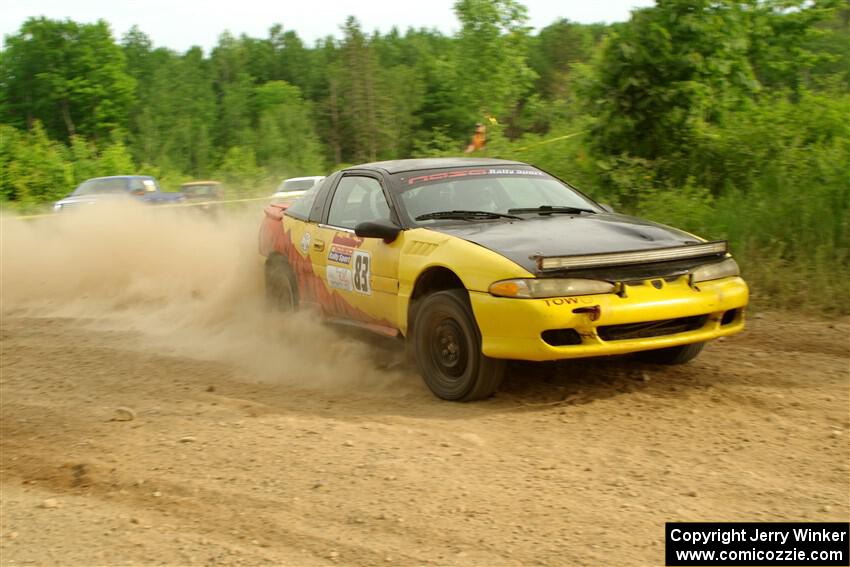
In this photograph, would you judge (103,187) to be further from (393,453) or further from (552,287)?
(393,453)

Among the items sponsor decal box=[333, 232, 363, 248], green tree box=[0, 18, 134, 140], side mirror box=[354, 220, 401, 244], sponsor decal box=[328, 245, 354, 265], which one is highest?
green tree box=[0, 18, 134, 140]

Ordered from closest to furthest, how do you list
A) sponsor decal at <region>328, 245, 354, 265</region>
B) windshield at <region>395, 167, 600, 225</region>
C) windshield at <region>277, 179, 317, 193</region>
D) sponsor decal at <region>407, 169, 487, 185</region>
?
windshield at <region>395, 167, 600, 225</region>
sponsor decal at <region>407, 169, 487, 185</region>
sponsor decal at <region>328, 245, 354, 265</region>
windshield at <region>277, 179, 317, 193</region>

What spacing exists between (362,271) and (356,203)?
73 centimetres

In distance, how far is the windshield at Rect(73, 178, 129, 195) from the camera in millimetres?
23297

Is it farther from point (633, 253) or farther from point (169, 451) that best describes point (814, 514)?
point (169, 451)

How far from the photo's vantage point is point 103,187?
23531 mm

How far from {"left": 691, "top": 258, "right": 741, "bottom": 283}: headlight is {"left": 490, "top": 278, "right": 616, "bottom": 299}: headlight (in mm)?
676

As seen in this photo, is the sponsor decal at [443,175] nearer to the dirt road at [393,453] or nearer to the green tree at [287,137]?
the dirt road at [393,453]

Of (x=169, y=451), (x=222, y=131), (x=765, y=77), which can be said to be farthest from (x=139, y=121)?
(x=169, y=451)

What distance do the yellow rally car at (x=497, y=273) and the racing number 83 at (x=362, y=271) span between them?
1 cm

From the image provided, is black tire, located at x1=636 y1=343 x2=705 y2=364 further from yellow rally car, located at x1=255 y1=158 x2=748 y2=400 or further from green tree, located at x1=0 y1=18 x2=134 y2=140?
green tree, located at x1=0 y1=18 x2=134 y2=140

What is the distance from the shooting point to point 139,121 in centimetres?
6638

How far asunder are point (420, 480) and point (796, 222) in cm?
594

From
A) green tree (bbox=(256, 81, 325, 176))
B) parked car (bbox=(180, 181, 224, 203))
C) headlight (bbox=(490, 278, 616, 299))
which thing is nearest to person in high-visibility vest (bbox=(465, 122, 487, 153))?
headlight (bbox=(490, 278, 616, 299))
